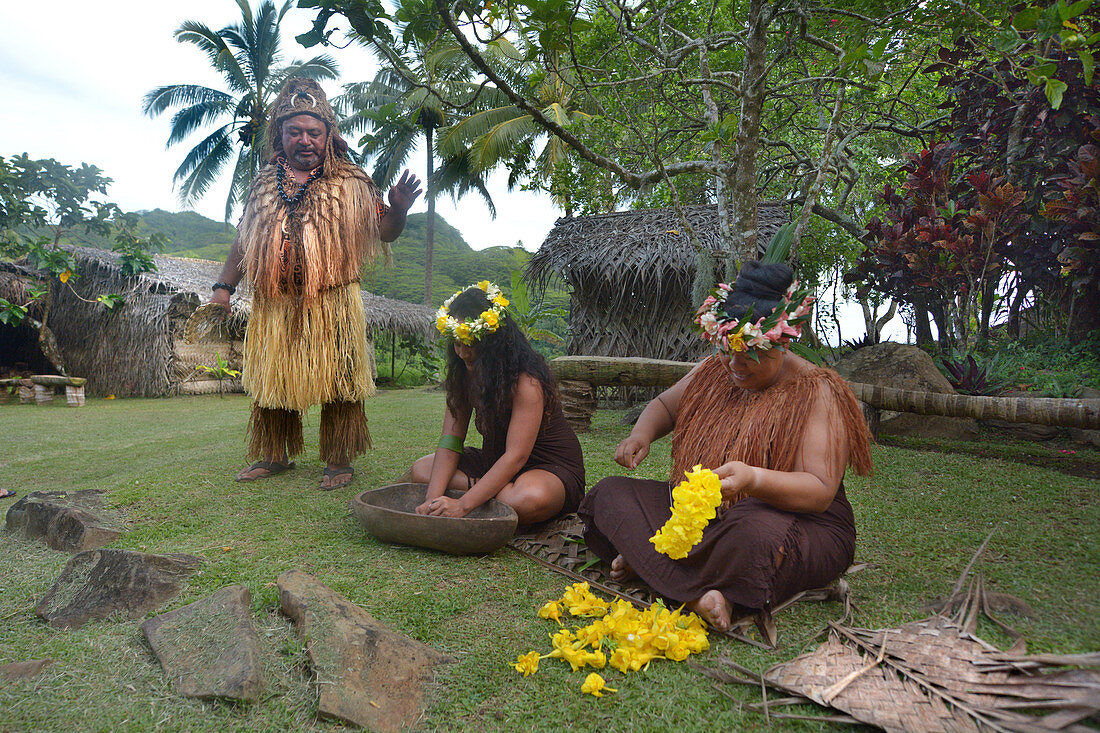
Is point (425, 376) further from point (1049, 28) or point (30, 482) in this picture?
point (1049, 28)

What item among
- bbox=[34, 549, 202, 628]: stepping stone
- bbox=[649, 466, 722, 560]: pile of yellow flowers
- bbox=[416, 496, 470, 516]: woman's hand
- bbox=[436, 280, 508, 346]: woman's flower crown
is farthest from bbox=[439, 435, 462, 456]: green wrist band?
bbox=[649, 466, 722, 560]: pile of yellow flowers

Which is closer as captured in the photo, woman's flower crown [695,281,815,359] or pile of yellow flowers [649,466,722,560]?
pile of yellow flowers [649,466,722,560]

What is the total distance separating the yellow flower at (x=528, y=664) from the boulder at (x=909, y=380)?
13.5 ft

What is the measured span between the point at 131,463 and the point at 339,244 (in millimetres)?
2390

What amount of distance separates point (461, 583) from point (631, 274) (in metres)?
5.55

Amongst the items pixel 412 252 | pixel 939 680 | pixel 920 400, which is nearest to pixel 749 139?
pixel 920 400

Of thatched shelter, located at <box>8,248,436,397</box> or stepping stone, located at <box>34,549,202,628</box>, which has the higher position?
thatched shelter, located at <box>8,248,436,397</box>

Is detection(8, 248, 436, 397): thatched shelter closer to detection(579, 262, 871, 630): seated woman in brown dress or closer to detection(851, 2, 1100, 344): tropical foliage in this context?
detection(851, 2, 1100, 344): tropical foliage

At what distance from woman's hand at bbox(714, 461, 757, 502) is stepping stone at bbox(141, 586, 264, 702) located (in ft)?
4.21

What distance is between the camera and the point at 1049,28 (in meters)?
1.79

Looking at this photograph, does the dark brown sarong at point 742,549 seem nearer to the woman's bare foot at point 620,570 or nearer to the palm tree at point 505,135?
the woman's bare foot at point 620,570

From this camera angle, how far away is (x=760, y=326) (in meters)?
1.90

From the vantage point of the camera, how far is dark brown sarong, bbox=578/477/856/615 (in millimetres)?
1787

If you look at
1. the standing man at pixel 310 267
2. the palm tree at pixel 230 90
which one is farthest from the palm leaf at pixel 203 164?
the standing man at pixel 310 267
